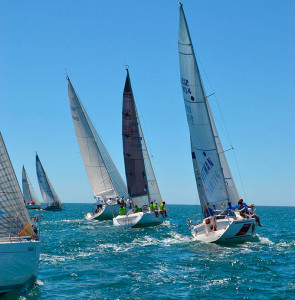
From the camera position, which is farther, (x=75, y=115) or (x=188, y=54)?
(x=75, y=115)

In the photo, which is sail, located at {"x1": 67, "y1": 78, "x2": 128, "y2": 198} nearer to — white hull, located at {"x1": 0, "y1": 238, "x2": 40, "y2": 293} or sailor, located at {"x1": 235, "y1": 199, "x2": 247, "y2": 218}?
sailor, located at {"x1": 235, "y1": 199, "x2": 247, "y2": 218}

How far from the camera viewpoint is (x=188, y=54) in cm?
2428

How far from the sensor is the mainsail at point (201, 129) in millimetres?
23453

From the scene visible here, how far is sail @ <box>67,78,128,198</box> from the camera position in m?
44.1

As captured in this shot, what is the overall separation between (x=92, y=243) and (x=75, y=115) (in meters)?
23.2

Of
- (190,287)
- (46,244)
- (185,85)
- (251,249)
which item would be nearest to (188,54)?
(185,85)

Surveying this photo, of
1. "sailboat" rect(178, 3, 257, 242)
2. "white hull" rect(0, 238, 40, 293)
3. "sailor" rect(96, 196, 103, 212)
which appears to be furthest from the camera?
"sailor" rect(96, 196, 103, 212)

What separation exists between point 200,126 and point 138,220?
374 inches

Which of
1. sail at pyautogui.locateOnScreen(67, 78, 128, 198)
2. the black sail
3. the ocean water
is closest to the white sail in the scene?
sail at pyautogui.locateOnScreen(67, 78, 128, 198)

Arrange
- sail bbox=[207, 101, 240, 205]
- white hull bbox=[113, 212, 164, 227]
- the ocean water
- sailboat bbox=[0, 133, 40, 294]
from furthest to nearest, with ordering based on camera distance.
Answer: white hull bbox=[113, 212, 164, 227] < sail bbox=[207, 101, 240, 205] < the ocean water < sailboat bbox=[0, 133, 40, 294]

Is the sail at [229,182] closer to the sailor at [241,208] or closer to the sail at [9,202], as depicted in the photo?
the sailor at [241,208]

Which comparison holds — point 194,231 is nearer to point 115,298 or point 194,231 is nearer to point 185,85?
point 185,85

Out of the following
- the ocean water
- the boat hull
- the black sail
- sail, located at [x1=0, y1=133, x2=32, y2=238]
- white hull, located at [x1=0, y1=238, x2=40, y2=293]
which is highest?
the black sail

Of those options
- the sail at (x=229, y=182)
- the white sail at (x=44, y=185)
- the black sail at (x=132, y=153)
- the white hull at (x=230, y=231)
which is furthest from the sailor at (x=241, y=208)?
the white sail at (x=44, y=185)
